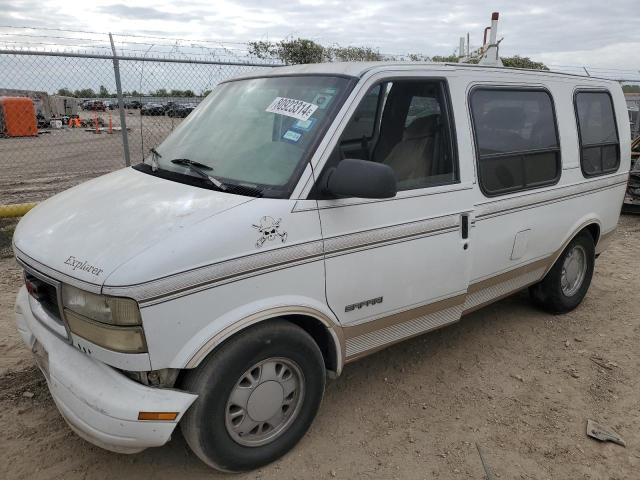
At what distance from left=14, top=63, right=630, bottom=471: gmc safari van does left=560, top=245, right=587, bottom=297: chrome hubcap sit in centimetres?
91

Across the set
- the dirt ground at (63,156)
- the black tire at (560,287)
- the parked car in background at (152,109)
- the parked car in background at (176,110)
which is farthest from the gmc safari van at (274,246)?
the parked car in background at (152,109)

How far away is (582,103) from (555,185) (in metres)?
0.90

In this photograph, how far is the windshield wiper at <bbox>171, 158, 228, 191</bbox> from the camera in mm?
2613

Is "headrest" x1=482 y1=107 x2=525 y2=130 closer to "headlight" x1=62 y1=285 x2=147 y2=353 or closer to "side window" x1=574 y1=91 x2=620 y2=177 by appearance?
"side window" x1=574 y1=91 x2=620 y2=177

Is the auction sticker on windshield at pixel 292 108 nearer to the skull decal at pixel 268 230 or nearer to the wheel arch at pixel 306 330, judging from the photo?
the skull decal at pixel 268 230

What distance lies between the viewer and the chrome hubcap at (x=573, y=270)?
15.1ft

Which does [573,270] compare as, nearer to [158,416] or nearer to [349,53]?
[158,416]

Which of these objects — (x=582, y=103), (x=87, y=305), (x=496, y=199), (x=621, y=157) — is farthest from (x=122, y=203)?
(x=621, y=157)

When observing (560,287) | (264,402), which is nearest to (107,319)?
(264,402)

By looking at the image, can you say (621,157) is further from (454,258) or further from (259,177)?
(259,177)

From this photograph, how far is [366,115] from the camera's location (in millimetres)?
2875

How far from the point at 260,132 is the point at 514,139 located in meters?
1.93

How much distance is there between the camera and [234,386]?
2451 millimetres

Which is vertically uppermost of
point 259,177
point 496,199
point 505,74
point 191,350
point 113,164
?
point 505,74
